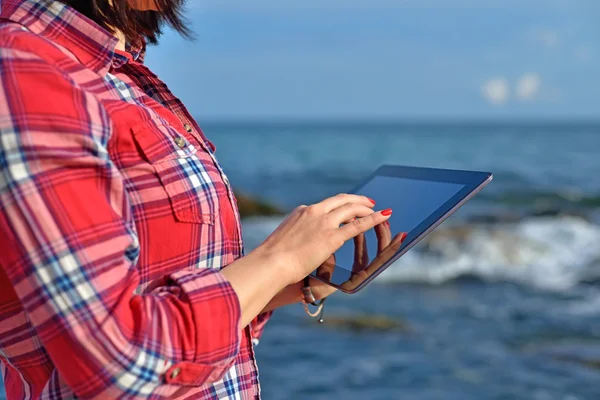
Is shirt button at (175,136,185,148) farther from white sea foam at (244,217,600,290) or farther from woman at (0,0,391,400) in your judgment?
white sea foam at (244,217,600,290)

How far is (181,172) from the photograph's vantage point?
1247 millimetres

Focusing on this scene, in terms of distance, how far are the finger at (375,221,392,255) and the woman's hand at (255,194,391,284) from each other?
87 millimetres

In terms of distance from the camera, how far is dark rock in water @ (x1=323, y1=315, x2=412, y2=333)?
23.8 ft

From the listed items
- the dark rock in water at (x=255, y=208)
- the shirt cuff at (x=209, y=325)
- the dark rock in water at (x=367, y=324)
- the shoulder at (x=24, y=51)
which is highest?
the shoulder at (x=24, y=51)

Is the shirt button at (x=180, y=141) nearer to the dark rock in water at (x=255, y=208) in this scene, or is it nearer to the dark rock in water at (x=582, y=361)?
the dark rock in water at (x=582, y=361)

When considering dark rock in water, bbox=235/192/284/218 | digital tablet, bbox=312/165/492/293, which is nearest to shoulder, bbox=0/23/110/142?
digital tablet, bbox=312/165/492/293

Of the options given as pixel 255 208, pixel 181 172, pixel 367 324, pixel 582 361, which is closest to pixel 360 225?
pixel 181 172

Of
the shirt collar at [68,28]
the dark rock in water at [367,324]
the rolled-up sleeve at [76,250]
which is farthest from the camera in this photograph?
the dark rock in water at [367,324]

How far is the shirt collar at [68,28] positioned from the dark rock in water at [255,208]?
12.7 metres

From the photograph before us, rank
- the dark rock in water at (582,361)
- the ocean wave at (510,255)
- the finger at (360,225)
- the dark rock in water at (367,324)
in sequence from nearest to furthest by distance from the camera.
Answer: the finger at (360,225) → the dark rock in water at (582,361) → the dark rock in water at (367,324) → the ocean wave at (510,255)

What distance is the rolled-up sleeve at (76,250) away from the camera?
3.23ft

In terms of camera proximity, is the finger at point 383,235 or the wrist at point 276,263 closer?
the wrist at point 276,263

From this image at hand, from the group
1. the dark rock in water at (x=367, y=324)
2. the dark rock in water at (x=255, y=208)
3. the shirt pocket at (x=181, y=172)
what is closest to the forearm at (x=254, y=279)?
the shirt pocket at (x=181, y=172)

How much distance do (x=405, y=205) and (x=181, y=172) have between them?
0.49 meters
